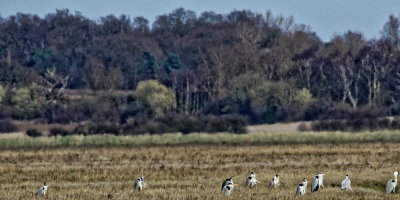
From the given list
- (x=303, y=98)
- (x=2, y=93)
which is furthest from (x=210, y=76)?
(x=2, y=93)

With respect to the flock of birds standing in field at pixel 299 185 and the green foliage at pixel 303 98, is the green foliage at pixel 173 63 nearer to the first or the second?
the green foliage at pixel 303 98

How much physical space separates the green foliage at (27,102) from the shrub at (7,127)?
239 inches

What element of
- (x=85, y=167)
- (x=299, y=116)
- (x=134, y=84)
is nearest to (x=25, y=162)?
(x=85, y=167)

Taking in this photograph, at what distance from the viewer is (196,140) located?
58469 mm

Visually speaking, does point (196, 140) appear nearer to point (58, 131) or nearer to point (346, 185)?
point (58, 131)

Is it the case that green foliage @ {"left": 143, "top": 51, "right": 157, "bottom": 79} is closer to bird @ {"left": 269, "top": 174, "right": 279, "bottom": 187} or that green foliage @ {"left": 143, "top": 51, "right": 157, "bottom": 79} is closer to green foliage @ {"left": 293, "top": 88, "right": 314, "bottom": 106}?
green foliage @ {"left": 293, "top": 88, "right": 314, "bottom": 106}

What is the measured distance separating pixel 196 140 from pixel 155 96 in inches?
1103

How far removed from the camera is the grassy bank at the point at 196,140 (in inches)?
2212

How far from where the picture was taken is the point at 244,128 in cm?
7194

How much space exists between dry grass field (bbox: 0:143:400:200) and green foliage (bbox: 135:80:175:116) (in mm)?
31522

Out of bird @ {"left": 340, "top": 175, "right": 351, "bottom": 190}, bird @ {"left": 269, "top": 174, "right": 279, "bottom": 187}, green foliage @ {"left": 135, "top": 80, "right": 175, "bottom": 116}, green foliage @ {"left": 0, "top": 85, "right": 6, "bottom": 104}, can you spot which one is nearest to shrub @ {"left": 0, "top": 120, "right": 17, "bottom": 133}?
green foliage @ {"left": 0, "top": 85, "right": 6, "bottom": 104}

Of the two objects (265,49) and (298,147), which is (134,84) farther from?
(298,147)

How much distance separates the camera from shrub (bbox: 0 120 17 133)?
A: 7750 centimetres

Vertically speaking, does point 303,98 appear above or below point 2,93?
below
